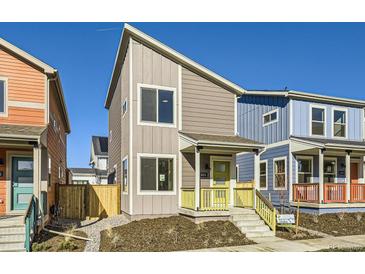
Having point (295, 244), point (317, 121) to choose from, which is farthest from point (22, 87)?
point (317, 121)

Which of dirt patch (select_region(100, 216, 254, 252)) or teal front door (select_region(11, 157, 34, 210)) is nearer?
dirt patch (select_region(100, 216, 254, 252))

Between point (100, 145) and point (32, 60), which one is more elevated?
point (32, 60)

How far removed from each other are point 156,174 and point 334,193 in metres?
8.66

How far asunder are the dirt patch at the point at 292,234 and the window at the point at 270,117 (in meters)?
7.75

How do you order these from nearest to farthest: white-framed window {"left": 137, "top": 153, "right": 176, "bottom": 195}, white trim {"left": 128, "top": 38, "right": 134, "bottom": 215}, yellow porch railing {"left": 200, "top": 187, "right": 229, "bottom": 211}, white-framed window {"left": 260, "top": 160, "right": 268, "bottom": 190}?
yellow porch railing {"left": 200, "top": 187, "right": 229, "bottom": 211}
white trim {"left": 128, "top": 38, "right": 134, "bottom": 215}
white-framed window {"left": 137, "top": 153, "right": 176, "bottom": 195}
white-framed window {"left": 260, "top": 160, "right": 268, "bottom": 190}

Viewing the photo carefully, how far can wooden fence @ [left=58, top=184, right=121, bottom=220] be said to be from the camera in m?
14.4

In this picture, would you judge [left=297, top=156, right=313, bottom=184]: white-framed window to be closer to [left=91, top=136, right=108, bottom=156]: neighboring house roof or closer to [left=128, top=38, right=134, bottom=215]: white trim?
[left=128, top=38, right=134, bottom=215]: white trim

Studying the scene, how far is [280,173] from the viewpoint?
17.5m

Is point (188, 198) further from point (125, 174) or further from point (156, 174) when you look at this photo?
point (125, 174)

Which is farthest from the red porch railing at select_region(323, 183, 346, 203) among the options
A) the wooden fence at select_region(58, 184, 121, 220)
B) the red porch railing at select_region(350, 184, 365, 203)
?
the wooden fence at select_region(58, 184, 121, 220)

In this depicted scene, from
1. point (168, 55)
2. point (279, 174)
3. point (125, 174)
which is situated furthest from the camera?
point (279, 174)

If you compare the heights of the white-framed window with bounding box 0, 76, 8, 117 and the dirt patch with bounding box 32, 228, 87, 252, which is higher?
the white-framed window with bounding box 0, 76, 8, 117

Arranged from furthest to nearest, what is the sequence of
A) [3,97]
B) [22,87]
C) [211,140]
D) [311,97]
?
[311,97] < [211,140] < [22,87] < [3,97]
